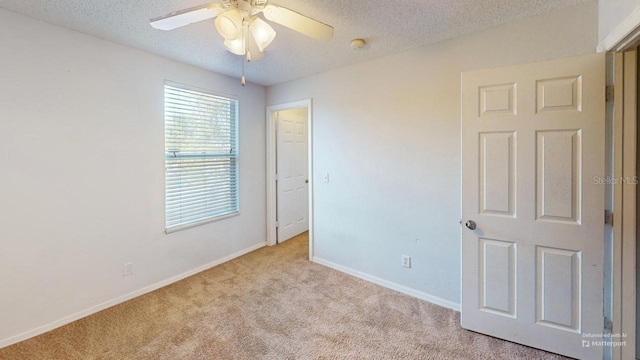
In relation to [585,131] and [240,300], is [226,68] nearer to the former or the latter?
[240,300]

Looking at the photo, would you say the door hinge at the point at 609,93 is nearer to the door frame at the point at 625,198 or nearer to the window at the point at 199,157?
the door frame at the point at 625,198

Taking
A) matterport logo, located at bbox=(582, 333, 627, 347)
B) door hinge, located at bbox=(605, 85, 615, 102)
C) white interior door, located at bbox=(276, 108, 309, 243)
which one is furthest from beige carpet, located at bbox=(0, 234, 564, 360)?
door hinge, located at bbox=(605, 85, 615, 102)

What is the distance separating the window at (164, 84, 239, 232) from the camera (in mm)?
2941

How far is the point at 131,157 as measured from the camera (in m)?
2.59

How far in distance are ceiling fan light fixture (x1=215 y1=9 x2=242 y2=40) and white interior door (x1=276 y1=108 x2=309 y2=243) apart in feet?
8.56

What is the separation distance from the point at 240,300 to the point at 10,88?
2347mm

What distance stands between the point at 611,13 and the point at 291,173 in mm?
3630

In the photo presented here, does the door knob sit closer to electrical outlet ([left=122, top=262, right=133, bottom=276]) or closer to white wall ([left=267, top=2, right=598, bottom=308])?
white wall ([left=267, top=2, right=598, bottom=308])

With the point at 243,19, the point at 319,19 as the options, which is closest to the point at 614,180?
the point at 319,19

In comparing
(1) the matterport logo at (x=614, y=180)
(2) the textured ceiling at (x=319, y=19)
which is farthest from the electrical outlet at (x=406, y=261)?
(2) the textured ceiling at (x=319, y=19)

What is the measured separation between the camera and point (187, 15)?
1.42m

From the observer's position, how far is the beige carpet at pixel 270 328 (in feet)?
6.23

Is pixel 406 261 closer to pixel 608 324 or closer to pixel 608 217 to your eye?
pixel 608 324

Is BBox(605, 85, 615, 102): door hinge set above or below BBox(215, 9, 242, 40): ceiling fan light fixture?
below
